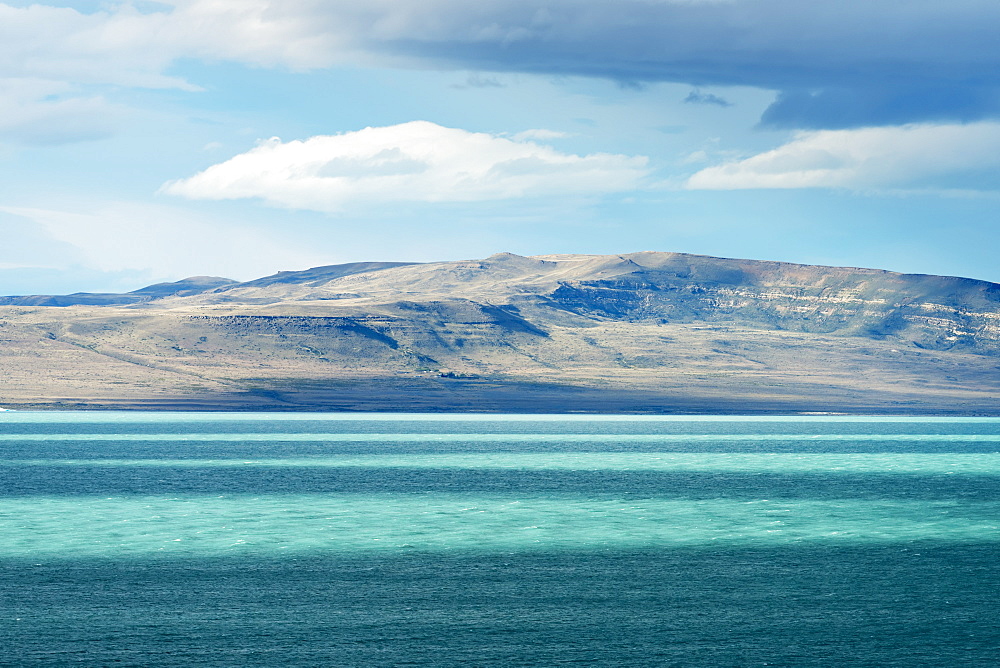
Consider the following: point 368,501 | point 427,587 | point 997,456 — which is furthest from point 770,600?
point 997,456

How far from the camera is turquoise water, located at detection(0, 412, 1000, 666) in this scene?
2917cm

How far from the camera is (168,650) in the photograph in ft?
92.5

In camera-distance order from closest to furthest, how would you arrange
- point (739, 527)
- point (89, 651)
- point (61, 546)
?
point (89, 651) < point (61, 546) < point (739, 527)

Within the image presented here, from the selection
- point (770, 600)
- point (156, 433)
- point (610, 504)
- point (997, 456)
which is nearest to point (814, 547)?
point (770, 600)

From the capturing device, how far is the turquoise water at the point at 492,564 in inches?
1148

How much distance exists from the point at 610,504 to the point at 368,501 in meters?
12.5

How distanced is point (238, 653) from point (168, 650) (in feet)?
5.60

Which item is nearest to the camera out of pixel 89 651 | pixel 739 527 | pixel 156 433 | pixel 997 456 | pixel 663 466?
pixel 89 651

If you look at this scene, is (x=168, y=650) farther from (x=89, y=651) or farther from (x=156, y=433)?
(x=156, y=433)

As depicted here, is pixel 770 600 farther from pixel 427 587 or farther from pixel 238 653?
pixel 238 653

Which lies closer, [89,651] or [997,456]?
[89,651]

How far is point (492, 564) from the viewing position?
132ft

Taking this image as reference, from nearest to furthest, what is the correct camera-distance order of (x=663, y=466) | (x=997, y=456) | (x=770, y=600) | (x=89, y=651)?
(x=89, y=651) < (x=770, y=600) < (x=663, y=466) < (x=997, y=456)

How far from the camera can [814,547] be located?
45.7m
